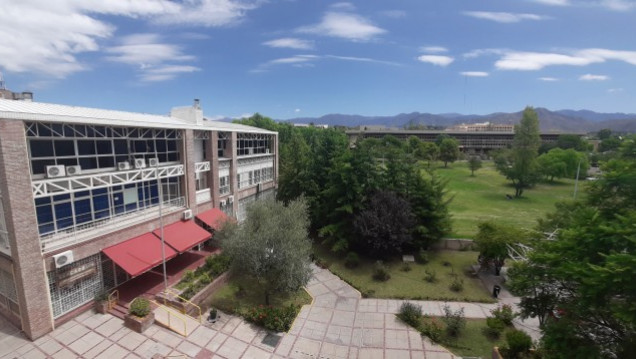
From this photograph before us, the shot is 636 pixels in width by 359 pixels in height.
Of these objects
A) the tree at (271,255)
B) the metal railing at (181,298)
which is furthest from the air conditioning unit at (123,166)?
the metal railing at (181,298)

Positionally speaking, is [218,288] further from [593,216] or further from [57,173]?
[593,216]

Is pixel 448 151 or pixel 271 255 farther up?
pixel 448 151

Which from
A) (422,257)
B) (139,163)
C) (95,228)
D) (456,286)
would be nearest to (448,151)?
(422,257)

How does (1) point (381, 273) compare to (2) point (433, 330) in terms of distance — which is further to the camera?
(1) point (381, 273)

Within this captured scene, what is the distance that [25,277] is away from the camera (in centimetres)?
1509

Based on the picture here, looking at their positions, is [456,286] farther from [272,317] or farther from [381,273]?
[272,317]

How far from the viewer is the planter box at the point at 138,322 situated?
16594mm

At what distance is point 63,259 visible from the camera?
53.8 ft

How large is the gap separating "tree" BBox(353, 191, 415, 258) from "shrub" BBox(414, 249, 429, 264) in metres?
1.81

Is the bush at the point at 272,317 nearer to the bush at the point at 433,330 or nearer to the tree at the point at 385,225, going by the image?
the bush at the point at 433,330

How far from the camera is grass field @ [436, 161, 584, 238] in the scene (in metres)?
39.7

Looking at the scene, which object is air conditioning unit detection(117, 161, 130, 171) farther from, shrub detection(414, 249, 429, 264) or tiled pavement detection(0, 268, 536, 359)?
shrub detection(414, 249, 429, 264)

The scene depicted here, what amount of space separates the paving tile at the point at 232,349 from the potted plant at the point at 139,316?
440cm

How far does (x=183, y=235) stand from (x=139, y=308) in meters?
6.81
